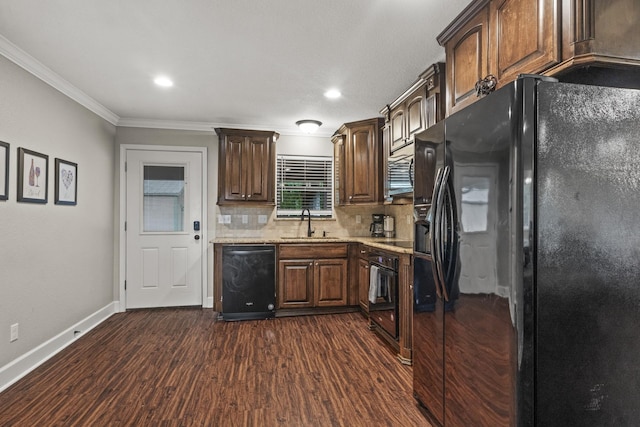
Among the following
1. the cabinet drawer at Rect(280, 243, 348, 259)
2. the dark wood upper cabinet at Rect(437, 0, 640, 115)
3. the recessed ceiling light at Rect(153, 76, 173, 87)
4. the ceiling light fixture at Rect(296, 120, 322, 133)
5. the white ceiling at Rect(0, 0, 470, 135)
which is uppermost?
the white ceiling at Rect(0, 0, 470, 135)

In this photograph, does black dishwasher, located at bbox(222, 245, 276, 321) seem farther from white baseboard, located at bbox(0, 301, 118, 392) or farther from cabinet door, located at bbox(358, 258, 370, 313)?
white baseboard, located at bbox(0, 301, 118, 392)

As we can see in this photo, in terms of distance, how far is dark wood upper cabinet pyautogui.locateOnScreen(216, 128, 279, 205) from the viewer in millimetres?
4246

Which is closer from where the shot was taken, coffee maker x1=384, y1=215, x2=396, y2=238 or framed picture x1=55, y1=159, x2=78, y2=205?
framed picture x1=55, y1=159, x2=78, y2=205

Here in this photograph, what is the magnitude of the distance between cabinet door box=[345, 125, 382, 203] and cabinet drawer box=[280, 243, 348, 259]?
0.66 metres

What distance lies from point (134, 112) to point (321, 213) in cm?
268

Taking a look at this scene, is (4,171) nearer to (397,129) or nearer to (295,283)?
(295,283)

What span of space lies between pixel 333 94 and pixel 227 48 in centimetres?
125

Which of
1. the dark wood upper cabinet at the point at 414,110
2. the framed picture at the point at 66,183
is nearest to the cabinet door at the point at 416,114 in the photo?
the dark wood upper cabinet at the point at 414,110

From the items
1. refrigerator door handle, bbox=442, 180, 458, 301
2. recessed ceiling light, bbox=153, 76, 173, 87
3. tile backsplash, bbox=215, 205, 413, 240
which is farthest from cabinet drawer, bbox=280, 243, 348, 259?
refrigerator door handle, bbox=442, 180, 458, 301

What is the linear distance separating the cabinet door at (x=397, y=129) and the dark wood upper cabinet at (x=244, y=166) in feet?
5.13

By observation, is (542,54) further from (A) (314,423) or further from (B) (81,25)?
(B) (81,25)

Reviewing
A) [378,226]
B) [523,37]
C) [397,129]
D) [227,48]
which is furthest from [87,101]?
[523,37]

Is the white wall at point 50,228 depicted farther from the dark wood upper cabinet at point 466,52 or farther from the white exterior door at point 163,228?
the dark wood upper cabinet at point 466,52

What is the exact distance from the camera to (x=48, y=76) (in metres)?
2.85
